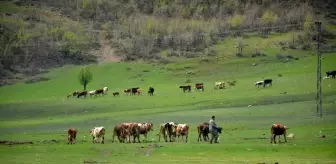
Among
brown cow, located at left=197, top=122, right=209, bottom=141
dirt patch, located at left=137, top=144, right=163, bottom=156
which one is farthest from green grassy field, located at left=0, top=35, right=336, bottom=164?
brown cow, located at left=197, top=122, right=209, bottom=141

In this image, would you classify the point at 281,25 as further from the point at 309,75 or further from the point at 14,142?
the point at 14,142

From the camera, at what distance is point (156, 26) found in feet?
634

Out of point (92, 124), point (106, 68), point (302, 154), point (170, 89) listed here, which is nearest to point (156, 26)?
point (106, 68)

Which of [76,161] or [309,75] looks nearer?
[76,161]

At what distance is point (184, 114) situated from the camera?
6475 cm

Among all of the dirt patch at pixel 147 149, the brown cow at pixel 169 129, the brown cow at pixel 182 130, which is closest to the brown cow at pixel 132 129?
the brown cow at pixel 169 129

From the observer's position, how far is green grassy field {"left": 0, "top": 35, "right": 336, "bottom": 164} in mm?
38094

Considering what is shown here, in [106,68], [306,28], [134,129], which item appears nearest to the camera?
[134,129]

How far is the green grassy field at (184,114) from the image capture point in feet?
125

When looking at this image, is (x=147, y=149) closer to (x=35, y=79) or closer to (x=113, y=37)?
(x=35, y=79)

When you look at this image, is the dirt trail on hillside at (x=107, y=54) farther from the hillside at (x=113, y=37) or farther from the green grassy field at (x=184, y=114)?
the green grassy field at (x=184, y=114)

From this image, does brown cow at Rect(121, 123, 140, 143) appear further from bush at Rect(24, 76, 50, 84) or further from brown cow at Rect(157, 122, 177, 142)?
bush at Rect(24, 76, 50, 84)

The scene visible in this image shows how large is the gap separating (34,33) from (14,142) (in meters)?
127

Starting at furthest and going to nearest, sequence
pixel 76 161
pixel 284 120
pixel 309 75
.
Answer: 1. pixel 309 75
2. pixel 284 120
3. pixel 76 161
